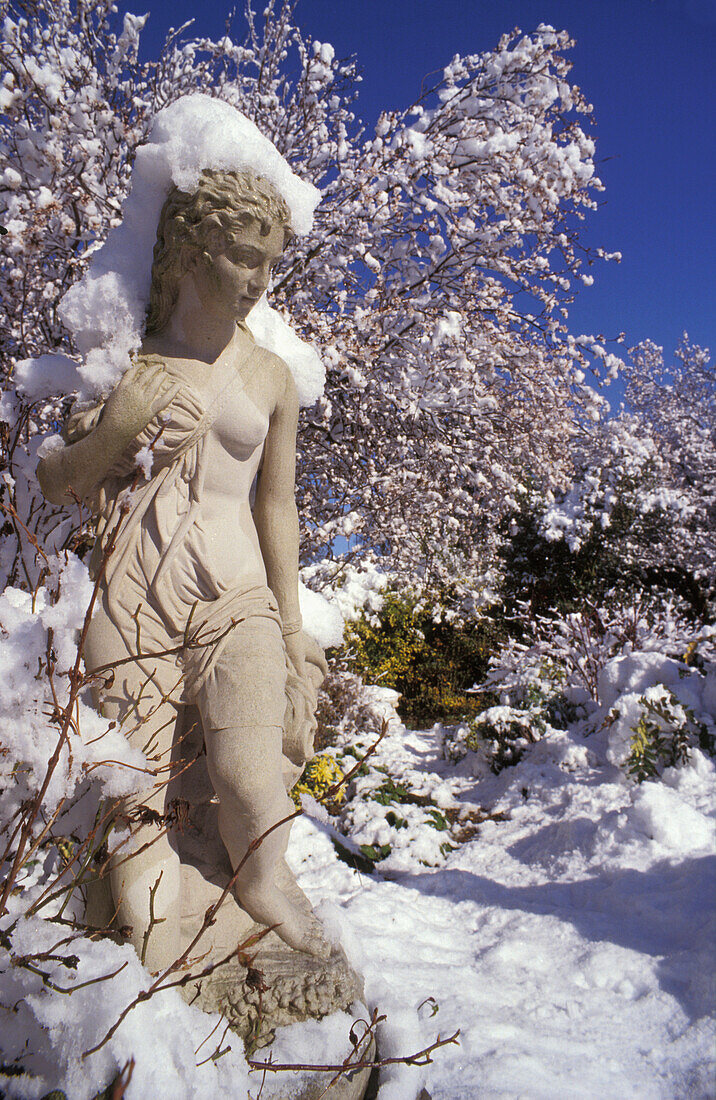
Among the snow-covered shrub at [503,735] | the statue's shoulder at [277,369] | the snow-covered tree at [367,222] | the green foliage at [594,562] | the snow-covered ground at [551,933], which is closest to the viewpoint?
the statue's shoulder at [277,369]

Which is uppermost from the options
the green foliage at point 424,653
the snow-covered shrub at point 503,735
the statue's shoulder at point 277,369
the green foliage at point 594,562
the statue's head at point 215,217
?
the green foliage at point 594,562

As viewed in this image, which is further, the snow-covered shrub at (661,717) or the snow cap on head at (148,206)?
the snow-covered shrub at (661,717)

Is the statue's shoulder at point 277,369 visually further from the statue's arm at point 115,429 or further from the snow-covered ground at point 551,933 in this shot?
the snow-covered ground at point 551,933

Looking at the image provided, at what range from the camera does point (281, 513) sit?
1.98 m

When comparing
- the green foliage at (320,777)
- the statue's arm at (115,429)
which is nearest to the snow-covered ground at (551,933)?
the green foliage at (320,777)

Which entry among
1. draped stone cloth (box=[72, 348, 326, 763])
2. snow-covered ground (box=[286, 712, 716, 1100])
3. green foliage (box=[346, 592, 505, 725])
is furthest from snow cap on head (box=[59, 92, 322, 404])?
green foliage (box=[346, 592, 505, 725])

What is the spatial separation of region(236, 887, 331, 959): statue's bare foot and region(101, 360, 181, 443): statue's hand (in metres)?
1.20

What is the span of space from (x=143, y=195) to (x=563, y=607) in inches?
369

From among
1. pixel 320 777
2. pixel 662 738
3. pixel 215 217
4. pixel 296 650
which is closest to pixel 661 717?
pixel 662 738

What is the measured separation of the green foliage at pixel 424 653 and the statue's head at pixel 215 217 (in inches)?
263

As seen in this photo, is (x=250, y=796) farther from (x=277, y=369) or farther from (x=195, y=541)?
(x=277, y=369)

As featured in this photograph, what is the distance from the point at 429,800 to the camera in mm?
5766

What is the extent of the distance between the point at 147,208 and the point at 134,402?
1.99 feet

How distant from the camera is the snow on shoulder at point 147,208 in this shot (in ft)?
5.12
